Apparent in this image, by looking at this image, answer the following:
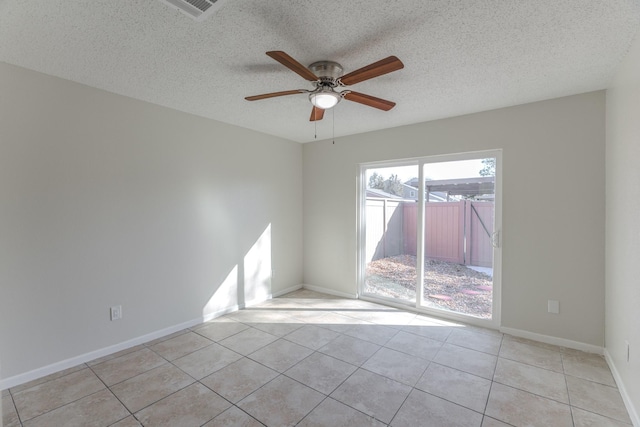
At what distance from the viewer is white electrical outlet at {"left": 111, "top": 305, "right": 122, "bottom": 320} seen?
2.75 m

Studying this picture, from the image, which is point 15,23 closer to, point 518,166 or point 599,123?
point 518,166

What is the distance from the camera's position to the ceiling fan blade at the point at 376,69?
171 centimetres

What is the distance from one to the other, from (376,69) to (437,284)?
2.90m

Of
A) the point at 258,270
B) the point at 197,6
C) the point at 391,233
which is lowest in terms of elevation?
the point at 258,270

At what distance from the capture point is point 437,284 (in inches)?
148

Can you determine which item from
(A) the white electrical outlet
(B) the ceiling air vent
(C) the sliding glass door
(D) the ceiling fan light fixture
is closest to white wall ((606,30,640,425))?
(C) the sliding glass door

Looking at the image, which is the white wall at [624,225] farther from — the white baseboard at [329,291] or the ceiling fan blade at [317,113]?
the white baseboard at [329,291]

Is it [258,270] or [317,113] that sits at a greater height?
[317,113]

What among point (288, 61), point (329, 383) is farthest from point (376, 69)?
point (329, 383)

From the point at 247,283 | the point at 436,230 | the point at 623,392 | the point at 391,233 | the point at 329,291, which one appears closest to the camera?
the point at 623,392

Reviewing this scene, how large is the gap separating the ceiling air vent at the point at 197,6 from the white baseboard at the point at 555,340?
3811mm

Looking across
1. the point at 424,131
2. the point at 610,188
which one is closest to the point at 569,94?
the point at 610,188

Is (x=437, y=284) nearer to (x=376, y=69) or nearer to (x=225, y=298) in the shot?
(x=225, y=298)

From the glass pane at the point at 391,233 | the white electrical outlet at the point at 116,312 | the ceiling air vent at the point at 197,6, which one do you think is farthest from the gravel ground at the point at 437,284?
the ceiling air vent at the point at 197,6
